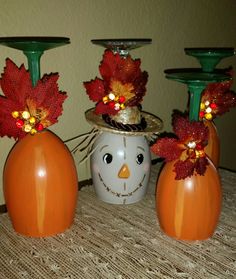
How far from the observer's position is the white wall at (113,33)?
70 cm

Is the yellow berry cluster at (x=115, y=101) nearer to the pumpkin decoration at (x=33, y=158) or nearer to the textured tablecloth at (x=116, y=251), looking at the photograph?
the pumpkin decoration at (x=33, y=158)

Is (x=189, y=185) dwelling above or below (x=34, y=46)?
below

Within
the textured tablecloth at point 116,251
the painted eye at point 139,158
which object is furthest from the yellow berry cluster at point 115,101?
the textured tablecloth at point 116,251

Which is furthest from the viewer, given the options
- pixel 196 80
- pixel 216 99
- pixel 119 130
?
pixel 216 99

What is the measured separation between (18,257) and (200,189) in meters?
0.31

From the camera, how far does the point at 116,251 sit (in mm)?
593

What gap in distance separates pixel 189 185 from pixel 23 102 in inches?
12.2

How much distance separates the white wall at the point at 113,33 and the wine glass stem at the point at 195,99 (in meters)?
0.28

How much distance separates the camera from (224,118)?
1.21 metres

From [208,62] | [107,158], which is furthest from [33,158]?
[208,62]

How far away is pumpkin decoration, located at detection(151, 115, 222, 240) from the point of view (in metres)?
0.60

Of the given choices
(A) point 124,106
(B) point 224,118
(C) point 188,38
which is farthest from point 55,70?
(B) point 224,118

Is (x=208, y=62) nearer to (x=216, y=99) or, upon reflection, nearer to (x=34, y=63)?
(x=216, y=99)

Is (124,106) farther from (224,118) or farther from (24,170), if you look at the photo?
(224,118)
